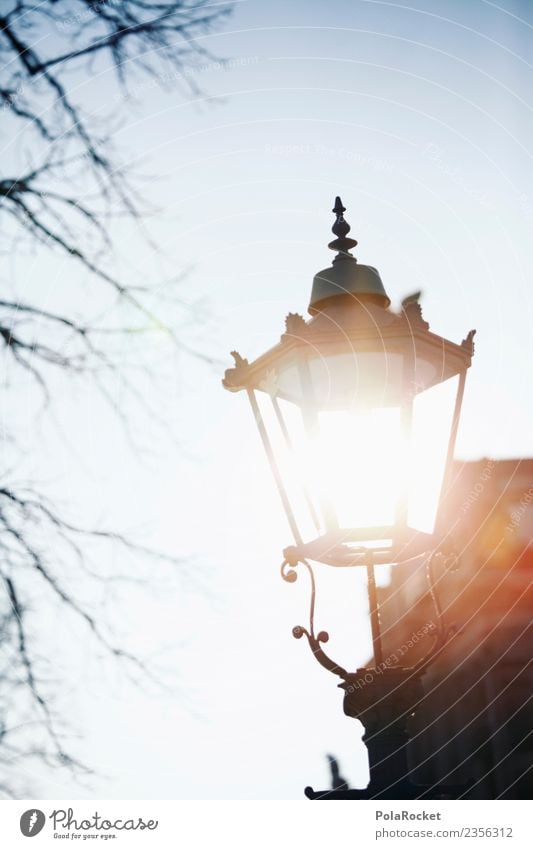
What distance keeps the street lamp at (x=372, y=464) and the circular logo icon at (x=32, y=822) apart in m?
1.57

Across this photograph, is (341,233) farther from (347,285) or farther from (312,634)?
(312,634)

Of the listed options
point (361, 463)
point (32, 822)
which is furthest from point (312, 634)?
point (32, 822)

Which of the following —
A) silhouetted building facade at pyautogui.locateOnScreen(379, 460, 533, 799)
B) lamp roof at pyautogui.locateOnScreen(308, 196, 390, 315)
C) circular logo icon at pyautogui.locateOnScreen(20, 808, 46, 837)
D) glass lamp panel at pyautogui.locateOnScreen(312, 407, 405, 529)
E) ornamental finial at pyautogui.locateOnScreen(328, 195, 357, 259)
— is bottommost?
circular logo icon at pyautogui.locateOnScreen(20, 808, 46, 837)

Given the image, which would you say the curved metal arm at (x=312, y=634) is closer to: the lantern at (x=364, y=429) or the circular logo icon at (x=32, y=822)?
the lantern at (x=364, y=429)

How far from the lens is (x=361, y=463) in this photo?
3.00 metres

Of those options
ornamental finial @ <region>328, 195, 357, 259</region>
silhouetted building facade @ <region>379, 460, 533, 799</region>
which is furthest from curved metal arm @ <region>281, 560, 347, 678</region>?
silhouetted building facade @ <region>379, 460, 533, 799</region>

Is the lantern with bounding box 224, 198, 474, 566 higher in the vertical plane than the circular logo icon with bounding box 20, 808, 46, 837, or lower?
higher

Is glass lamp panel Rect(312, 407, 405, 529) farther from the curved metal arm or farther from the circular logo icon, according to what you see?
the circular logo icon

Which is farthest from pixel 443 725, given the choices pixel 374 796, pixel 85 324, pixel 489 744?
pixel 374 796

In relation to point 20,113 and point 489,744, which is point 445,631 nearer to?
point 20,113

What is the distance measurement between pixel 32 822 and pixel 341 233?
112 inches

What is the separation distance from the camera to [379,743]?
3068 mm

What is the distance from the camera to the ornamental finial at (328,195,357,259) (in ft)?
12.2

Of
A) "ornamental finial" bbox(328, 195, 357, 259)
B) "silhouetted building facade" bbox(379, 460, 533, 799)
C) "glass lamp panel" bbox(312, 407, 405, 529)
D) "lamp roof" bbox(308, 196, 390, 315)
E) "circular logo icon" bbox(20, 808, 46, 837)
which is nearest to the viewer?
"glass lamp panel" bbox(312, 407, 405, 529)
